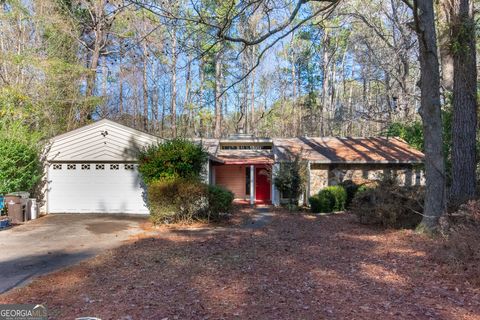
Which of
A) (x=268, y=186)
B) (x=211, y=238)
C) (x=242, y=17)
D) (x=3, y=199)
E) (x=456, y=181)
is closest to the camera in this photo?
(x=242, y=17)

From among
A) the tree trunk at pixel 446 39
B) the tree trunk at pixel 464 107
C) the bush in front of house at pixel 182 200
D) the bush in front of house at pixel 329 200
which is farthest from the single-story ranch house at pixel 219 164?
the tree trunk at pixel 464 107

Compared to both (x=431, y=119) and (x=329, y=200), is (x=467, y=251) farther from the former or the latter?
(x=329, y=200)

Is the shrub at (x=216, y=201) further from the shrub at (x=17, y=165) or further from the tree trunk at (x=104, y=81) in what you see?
the tree trunk at (x=104, y=81)

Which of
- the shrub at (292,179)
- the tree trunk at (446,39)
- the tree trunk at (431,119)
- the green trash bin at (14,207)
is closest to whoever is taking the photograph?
the tree trunk at (431,119)

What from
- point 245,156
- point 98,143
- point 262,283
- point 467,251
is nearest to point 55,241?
point 98,143

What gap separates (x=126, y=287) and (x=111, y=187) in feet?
30.7

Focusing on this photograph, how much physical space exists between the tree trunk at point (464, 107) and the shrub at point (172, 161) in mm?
7582

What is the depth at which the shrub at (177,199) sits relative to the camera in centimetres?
1095

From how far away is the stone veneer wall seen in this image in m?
17.9

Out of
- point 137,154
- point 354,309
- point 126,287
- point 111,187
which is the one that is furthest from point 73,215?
point 354,309

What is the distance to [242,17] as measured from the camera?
310 inches

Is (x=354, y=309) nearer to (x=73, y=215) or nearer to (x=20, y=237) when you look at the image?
(x=20, y=237)

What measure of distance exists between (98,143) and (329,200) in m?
9.31

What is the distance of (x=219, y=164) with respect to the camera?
18.3 metres
